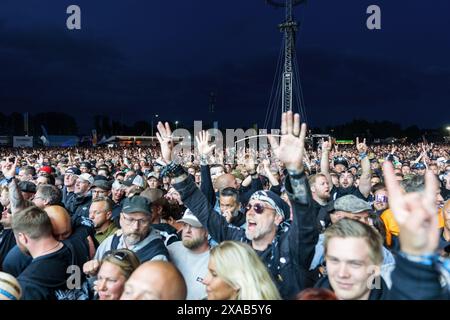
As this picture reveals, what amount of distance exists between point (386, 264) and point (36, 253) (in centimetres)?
262

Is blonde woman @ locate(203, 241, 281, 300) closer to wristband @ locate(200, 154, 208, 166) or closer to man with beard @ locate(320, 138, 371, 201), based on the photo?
→ wristband @ locate(200, 154, 208, 166)

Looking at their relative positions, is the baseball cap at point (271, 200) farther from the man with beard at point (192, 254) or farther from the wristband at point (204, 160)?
the wristband at point (204, 160)

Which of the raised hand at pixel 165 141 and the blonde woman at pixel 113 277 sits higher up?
the raised hand at pixel 165 141

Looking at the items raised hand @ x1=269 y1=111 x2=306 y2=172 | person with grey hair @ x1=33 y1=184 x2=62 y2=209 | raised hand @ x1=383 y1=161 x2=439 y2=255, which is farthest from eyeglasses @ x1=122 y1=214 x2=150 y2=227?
raised hand @ x1=383 y1=161 x2=439 y2=255

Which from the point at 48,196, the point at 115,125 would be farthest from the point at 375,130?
the point at 48,196

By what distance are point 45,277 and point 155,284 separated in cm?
118

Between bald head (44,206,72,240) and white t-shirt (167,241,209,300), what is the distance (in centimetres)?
94

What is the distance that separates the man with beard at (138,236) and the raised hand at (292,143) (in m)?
1.39

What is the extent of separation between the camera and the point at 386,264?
8.95 ft

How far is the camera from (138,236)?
3.65 meters

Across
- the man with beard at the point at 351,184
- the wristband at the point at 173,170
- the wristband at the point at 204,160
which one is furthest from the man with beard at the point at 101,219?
the man with beard at the point at 351,184

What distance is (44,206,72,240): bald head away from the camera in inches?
139

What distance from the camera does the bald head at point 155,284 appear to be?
222 centimetres
